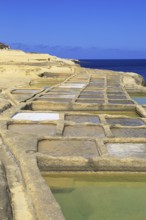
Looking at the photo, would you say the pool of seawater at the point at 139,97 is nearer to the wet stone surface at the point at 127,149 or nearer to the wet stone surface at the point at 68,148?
the wet stone surface at the point at 127,149

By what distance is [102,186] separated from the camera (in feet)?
13.1

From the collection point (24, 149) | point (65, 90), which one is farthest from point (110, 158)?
point (65, 90)

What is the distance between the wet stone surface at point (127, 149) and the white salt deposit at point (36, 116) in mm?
2089

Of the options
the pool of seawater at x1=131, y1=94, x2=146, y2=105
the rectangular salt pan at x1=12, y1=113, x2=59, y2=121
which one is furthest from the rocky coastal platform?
the pool of seawater at x1=131, y1=94, x2=146, y2=105

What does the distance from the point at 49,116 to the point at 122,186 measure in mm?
3256

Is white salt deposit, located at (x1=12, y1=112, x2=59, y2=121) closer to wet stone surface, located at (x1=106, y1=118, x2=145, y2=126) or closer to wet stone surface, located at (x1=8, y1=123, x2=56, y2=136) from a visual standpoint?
wet stone surface, located at (x1=8, y1=123, x2=56, y2=136)

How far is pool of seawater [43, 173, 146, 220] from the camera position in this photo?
3.33m

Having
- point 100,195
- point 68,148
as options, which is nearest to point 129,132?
point 68,148

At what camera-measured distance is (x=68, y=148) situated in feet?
15.5

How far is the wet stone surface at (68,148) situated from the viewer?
453 centimetres

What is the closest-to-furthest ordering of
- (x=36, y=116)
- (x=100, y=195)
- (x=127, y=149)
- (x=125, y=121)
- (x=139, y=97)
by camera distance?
(x=100, y=195) < (x=127, y=149) < (x=125, y=121) < (x=36, y=116) < (x=139, y=97)

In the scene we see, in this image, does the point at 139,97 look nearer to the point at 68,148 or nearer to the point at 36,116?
the point at 36,116

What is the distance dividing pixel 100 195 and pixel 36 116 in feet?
11.3

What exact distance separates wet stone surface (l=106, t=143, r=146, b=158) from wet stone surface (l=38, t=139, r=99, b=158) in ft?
0.74
